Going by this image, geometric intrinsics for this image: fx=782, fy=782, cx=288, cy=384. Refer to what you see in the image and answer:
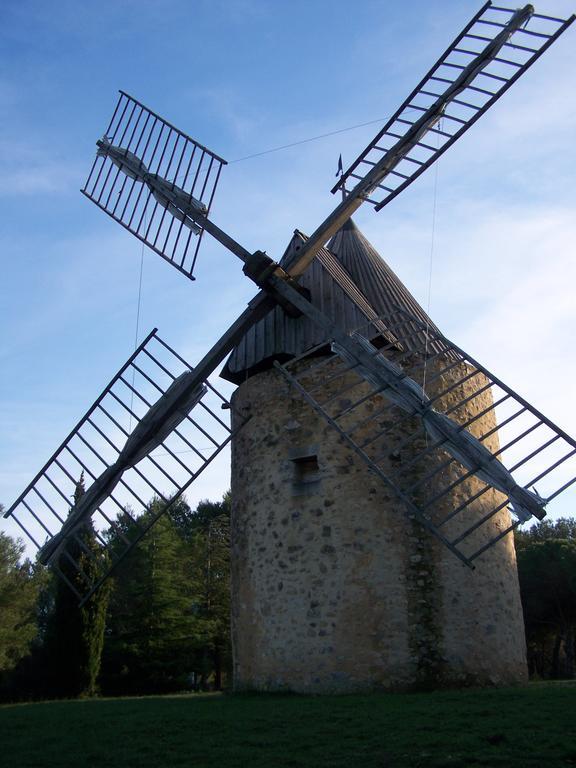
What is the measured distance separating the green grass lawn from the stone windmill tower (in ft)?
2.62

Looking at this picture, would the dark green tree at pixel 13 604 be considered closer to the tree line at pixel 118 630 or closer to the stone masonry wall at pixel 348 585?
the tree line at pixel 118 630

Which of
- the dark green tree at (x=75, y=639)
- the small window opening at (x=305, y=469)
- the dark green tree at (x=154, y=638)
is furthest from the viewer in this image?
the dark green tree at (x=154, y=638)


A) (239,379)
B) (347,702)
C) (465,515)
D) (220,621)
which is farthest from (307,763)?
(220,621)

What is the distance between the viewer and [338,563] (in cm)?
879

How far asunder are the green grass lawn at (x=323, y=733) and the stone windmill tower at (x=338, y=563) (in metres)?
0.80

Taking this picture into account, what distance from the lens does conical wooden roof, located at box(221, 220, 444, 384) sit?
9.83 m

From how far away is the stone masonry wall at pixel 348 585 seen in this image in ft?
27.6

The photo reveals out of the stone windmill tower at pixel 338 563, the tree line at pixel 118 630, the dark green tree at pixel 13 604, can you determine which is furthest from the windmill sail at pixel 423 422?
the dark green tree at pixel 13 604

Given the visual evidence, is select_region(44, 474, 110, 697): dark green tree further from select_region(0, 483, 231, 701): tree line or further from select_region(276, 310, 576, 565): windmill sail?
select_region(276, 310, 576, 565): windmill sail

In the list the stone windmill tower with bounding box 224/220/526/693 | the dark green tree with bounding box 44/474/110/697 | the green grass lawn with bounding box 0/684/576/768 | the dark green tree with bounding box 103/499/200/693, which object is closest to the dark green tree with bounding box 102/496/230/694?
the dark green tree with bounding box 103/499/200/693

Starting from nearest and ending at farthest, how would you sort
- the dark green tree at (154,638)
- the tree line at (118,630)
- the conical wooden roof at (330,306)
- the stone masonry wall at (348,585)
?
1. the stone masonry wall at (348,585)
2. the conical wooden roof at (330,306)
3. the tree line at (118,630)
4. the dark green tree at (154,638)

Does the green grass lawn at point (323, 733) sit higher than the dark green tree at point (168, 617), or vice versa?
the dark green tree at point (168, 617)

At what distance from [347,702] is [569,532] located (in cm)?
1879

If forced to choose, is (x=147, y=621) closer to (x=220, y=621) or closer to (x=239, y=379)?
(x=220, y=621)
